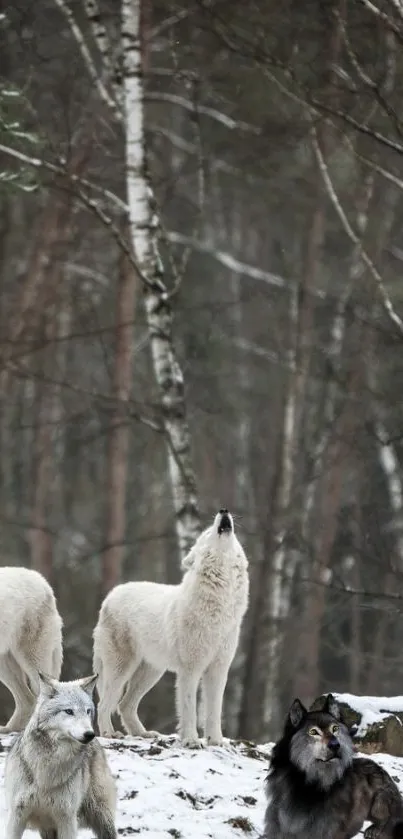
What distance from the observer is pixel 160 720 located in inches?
964

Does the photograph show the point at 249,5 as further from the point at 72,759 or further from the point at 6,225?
the point at 72,759

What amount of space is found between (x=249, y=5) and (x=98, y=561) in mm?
17268

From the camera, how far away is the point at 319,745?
8008 millimetres

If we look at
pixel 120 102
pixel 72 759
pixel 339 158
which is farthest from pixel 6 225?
pixel 72 759

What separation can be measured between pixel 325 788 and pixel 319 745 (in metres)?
0.24

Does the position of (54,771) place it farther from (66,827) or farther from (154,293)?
(154,293)

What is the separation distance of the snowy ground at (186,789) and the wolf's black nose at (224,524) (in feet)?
4.97

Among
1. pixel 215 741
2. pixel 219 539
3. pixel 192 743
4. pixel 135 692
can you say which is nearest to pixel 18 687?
pixel 135 692

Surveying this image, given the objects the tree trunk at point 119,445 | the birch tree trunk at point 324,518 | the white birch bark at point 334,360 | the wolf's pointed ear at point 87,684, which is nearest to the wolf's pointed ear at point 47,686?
the wolf's pointed ear at point 87,684

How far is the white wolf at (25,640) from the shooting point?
35.0ft

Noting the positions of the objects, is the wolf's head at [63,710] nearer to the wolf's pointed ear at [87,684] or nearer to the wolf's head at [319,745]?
the wolf's pointed ear at [87,684]

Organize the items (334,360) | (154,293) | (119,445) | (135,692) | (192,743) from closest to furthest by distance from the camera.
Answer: (192,743) → (135,692) → (154,293) → (119,445) → (334,360)

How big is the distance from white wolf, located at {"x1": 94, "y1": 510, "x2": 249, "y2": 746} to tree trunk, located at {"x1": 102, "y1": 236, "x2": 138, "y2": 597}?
9.70 m

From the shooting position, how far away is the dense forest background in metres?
16.3
